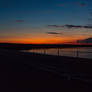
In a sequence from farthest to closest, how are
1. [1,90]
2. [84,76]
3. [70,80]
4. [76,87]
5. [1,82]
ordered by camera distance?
1. [84,76]
2. [70,80]
3. [1,82]
4. [76,87]
5. [1,90]

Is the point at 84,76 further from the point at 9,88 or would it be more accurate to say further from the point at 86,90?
the point at 9,88

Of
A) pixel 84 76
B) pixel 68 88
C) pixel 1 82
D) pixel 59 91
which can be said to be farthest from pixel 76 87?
pixel 1 82

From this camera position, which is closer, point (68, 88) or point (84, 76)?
point (68, 88)

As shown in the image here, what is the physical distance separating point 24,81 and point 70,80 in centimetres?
233

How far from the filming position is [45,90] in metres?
7.50

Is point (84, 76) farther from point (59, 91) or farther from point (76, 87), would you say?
point (59, 91)

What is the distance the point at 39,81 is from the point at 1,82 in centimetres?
179

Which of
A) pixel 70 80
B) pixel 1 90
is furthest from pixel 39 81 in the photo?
pixel 1 90

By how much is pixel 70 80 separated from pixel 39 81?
162 cm

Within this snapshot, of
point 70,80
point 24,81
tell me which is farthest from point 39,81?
point 70,80

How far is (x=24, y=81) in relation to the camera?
9094mm

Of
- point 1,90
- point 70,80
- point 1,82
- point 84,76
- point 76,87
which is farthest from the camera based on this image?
point 84,76

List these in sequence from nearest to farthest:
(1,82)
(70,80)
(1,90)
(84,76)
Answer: (1,90), (1,82), (70,80), (84,76)

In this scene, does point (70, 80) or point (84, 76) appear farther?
point (84, 76)
